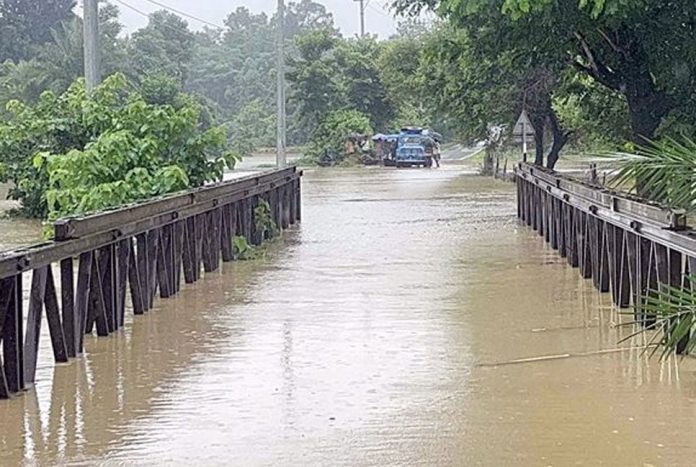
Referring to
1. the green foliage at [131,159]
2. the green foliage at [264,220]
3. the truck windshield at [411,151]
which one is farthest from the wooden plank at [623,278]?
the truck windshield at [411,151]

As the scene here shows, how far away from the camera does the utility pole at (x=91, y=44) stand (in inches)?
863

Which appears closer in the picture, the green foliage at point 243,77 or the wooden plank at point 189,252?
the wooden plank at point 189,252

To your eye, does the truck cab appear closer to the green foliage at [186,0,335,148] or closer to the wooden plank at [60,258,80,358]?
the green foliage at [186,0,335,148]

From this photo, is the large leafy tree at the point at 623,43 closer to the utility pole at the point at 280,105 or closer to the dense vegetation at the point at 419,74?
the dense vegetation at the point at 419,74

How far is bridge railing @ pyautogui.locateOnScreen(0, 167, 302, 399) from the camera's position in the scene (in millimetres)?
8695

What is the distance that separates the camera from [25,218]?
2827cm

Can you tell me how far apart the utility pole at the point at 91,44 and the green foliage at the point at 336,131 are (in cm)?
4502

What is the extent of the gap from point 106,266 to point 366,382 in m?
3.28

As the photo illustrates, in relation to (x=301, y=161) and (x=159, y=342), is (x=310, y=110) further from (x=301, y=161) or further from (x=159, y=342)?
(x=159, y=342)

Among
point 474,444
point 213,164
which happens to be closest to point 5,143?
point 213,164

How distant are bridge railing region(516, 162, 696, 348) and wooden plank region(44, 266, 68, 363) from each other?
452 cm

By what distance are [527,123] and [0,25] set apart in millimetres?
49712

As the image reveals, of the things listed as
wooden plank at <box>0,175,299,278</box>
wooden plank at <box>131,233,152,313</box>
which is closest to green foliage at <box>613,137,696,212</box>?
wooden plank at <box>0,175,299,278</box>

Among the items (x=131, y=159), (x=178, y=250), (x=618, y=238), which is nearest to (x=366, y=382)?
(x=618, y=238)
